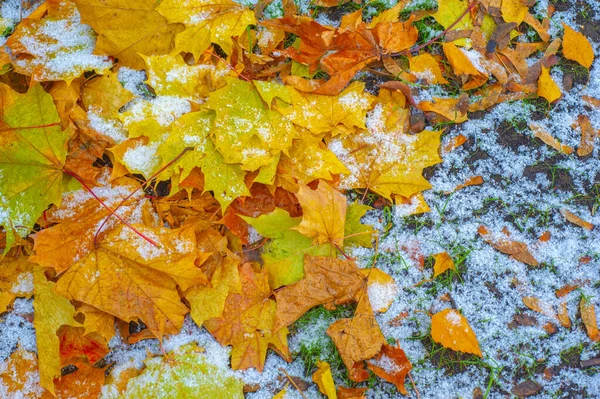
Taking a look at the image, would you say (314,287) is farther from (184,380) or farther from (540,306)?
(540,306)

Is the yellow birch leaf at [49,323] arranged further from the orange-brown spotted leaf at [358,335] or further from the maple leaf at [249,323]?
the orange-brown spotted leaf at [358,335]

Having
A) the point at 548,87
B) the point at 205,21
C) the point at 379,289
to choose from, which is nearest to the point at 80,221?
the point at 205,21

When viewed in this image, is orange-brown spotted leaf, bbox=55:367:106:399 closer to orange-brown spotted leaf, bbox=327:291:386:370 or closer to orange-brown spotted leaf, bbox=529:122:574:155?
orange-brown spotted leaf, bbox=327:291:386:370

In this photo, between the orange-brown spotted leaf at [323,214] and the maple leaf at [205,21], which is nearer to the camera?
the orange-brown spotted leaf at [323,214]

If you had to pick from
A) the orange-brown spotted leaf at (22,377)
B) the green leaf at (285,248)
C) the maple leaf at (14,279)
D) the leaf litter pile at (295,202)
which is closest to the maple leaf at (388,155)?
the leaf litter pile at (295,202)

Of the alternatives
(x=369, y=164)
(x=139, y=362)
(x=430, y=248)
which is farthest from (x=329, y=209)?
(x=139, y=362)

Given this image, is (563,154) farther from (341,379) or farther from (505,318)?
(341,379)

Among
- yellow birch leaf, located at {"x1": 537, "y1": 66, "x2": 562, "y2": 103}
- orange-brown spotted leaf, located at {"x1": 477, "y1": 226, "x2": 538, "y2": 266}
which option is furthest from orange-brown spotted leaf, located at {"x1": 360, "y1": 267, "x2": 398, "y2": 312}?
yellow birch leaf, located at {"x1": 537, "y1": 66, "x2": 562, "y2": 103}
